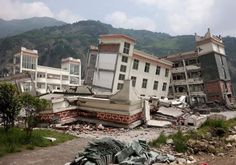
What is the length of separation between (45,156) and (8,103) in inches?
165

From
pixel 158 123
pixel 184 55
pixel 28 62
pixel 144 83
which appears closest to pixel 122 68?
pixel 144 83

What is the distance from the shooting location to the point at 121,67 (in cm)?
4388

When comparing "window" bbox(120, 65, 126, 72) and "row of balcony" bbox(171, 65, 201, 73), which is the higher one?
"row of balcony" bbox(171, 65, 201, 73)

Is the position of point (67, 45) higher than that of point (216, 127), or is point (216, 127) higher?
Answer: point (67, 45)

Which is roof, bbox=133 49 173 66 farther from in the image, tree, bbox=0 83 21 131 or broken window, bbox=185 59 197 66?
tree, bbox=0 83 21 131

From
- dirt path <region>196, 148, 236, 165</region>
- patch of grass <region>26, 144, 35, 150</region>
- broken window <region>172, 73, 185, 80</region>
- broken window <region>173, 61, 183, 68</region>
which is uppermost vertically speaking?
broken window <region>173, 61, 183, 68</region>

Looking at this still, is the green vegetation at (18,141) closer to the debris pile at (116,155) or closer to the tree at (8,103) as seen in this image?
the tree at (8,103)

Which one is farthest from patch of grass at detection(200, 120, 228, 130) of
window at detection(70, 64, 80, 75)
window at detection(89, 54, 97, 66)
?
window at detection(70, 64, 80, 75)

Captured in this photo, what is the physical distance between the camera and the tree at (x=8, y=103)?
1374 centimetres

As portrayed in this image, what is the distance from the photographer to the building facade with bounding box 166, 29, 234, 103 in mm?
49312

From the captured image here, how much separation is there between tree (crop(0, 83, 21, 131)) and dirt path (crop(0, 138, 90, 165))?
299 cm

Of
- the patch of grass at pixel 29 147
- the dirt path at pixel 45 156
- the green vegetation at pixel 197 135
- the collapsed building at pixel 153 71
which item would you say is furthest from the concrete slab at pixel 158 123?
the collapsed building at pixel 153 71

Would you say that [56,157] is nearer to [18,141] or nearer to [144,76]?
[18,141]

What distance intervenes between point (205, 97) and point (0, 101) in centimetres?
4231
